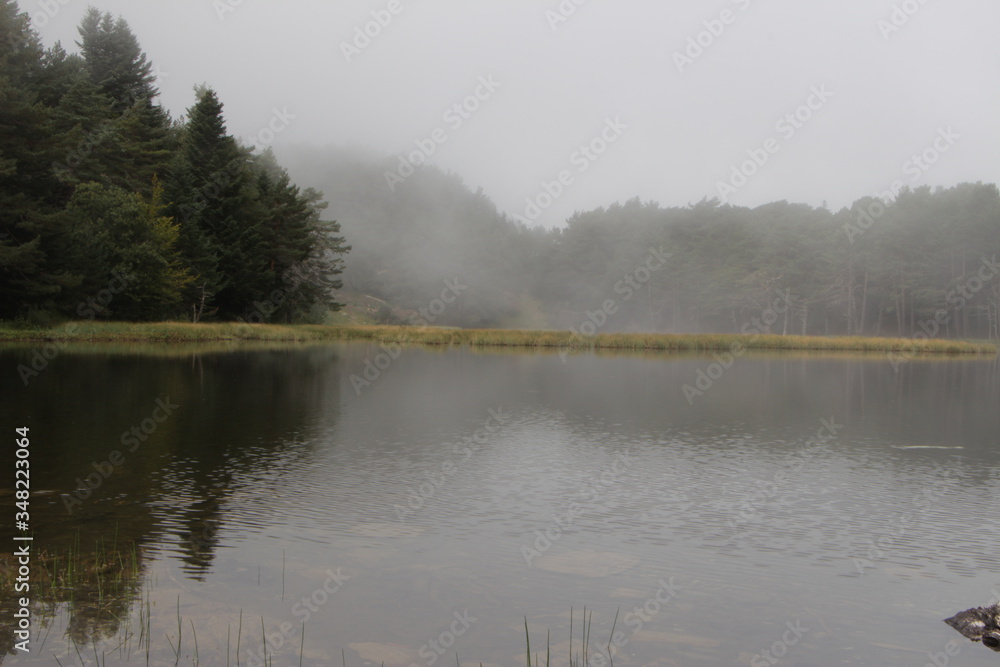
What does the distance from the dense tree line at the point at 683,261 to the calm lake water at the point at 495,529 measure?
83.0 m

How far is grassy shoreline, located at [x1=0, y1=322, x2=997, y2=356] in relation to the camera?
168ft

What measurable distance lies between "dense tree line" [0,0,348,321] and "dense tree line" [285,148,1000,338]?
4326 cm

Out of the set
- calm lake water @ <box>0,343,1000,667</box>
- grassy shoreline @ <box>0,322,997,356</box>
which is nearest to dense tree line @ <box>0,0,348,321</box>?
grassy shoreline @ <box>0,322,997,356</box>

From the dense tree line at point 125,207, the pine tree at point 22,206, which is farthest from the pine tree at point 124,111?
the pine tree at point 22,206

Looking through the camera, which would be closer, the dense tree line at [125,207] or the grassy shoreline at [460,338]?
the dense tree line at [125,207]

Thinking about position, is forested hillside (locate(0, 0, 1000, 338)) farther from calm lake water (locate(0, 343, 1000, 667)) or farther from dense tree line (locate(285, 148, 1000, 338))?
calm lake water (locate(0, 343, 1000, 667))

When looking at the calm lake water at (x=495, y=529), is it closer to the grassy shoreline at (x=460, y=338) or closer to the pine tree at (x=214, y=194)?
the grassy shoreline at (x=460, y=338)

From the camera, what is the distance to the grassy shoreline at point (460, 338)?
5134 centimetres

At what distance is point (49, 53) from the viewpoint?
7131cm

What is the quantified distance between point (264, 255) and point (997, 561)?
6717cm

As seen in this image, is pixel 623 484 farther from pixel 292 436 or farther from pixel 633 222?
pixel 633 222

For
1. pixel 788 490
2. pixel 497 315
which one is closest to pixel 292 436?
pixel 788 490

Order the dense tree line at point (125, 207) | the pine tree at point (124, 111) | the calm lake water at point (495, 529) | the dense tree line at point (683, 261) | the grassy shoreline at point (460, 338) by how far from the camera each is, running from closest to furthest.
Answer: the calm lake water at point (495, 529), the dense tree line at point (125, 207), the grassy shoreline at point (460, 338), the pine tree at point (124, 111), the dense tree line at point (683, 261)

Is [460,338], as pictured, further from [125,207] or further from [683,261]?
[683,261]
